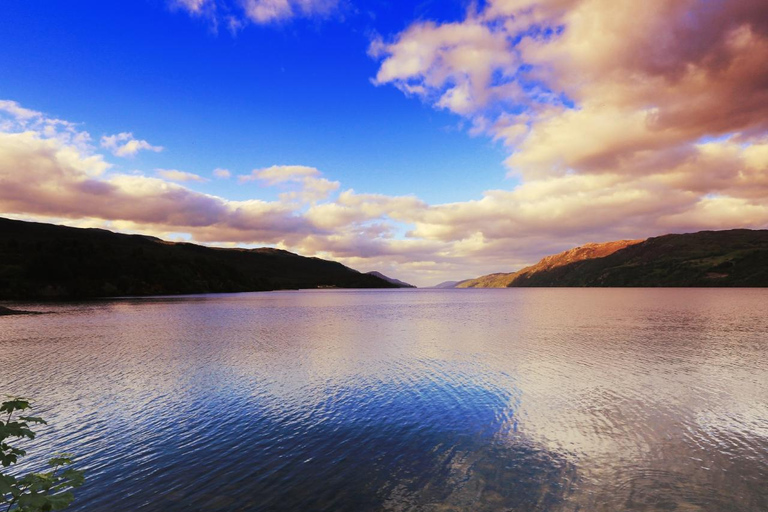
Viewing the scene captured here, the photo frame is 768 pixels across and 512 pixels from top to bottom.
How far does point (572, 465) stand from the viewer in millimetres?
20859

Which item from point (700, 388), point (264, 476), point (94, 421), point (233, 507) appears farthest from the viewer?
point (700, 388)

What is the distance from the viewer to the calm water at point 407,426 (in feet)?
59.3

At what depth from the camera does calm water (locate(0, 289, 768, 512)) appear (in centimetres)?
1808

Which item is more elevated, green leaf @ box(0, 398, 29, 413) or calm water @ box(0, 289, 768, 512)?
green leaf @ box(0, 398, 29, 413)

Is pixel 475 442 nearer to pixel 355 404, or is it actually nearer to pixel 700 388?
pixel 355 404

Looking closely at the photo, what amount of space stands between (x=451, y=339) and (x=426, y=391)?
1380 inches

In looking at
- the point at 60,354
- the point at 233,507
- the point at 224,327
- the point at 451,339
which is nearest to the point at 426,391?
the point at 233,507

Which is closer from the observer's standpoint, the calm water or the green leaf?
the green leaf

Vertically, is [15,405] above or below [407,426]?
above

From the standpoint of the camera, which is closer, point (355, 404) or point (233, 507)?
point (233, 507)

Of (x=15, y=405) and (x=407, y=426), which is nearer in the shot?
(x=15, y=405)

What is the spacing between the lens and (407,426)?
88.4ft

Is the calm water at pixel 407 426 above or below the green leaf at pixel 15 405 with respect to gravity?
below

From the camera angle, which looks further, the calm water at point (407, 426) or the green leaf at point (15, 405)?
the calm water at point (407, 426)
